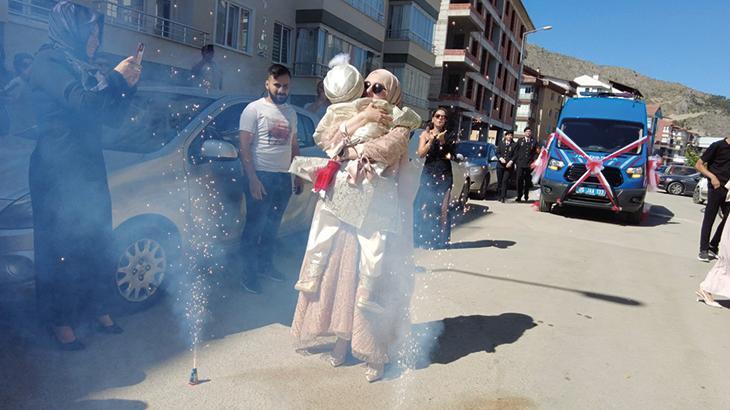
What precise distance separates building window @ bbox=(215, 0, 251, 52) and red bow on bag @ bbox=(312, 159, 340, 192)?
16.3m

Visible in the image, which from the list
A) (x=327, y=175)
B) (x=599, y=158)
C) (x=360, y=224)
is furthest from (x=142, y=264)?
(x=599, y=158)

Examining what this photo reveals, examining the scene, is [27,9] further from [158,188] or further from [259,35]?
[158,188]

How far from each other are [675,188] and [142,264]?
31330 mm

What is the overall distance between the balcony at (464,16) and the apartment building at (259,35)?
4.78m

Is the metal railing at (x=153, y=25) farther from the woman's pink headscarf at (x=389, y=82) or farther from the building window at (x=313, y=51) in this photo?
the woman's pink headscarf at (x=389, y=82)

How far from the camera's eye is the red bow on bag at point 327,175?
326 cm

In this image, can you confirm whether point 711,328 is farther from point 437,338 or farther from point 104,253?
point 104,253

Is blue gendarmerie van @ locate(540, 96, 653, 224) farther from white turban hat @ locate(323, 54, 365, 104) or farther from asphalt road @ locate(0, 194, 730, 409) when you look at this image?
white turban hat @ locate(323, 54, 365, 104)

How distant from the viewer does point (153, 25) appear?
15492mm

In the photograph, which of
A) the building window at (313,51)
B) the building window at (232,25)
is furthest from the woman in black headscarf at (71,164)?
the building window at (313,51)

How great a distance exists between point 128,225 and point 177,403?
1.39m

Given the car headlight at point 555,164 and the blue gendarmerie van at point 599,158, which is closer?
the blue gendarmerie van at point 599,158

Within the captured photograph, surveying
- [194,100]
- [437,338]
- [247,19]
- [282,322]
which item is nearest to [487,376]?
[437,338]

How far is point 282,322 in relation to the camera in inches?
160
